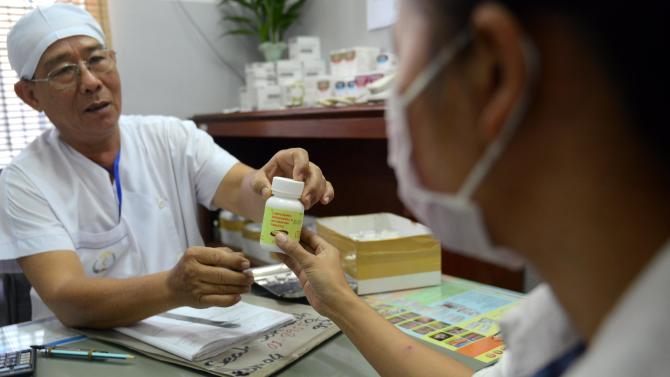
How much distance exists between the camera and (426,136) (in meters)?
0.43

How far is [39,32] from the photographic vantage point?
142cm

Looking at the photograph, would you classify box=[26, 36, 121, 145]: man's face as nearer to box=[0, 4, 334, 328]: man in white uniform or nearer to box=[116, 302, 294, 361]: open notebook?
box=[0, 4, 334, 328]: man in white uniform

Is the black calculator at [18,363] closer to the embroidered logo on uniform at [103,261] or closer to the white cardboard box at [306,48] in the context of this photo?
the embroidered logo on uniform at [103,261]

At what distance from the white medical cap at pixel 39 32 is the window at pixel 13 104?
1.34 meters

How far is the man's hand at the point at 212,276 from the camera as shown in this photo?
1053 millimetres

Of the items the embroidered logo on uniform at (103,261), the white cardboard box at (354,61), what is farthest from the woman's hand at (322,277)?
the white cardboard box at (354,61)

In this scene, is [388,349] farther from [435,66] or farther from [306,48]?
[306,48]

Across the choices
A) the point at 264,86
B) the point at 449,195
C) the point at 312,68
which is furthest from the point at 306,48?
the point at 449,195

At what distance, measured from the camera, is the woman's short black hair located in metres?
0.34

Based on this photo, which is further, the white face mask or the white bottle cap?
the white bottle cap

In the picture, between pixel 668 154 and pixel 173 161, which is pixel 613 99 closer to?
pixel 668 154

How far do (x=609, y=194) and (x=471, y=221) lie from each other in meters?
0.11

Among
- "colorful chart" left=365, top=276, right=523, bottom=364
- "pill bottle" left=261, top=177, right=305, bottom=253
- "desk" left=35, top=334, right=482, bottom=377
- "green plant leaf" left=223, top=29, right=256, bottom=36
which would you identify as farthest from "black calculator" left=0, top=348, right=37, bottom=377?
"green plant leaf" left=223, top=29, right=256, bottom=36

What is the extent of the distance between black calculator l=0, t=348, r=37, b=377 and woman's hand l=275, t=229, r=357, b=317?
1.53 feet
